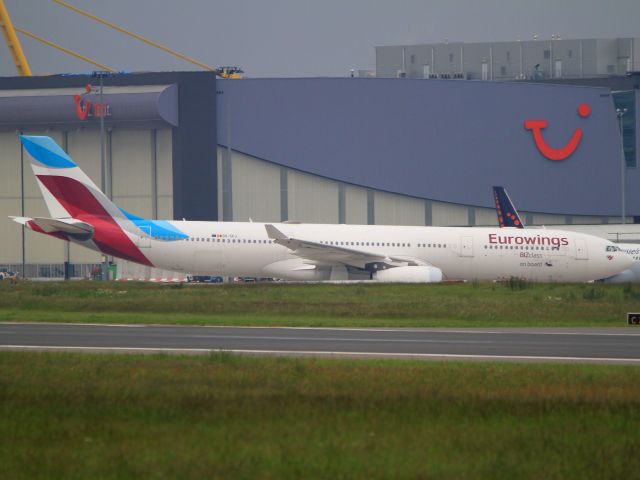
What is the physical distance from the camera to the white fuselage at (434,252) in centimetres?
4522

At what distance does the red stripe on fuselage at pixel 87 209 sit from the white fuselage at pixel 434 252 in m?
1.99

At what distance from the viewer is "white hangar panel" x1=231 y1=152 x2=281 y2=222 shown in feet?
247

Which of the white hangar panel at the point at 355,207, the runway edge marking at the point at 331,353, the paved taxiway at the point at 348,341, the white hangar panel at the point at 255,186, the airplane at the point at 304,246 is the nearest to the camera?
the runway edge marking at the point at 331,353

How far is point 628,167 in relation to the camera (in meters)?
77.5

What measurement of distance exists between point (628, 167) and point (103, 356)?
64044 millimetres

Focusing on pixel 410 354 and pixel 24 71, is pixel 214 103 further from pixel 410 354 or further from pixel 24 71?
pixel 410 354

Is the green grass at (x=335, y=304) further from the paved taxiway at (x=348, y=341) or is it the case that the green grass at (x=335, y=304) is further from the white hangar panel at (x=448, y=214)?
the white hangar panel at (x=448, y=214)

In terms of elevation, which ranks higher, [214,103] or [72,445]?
[214,103]

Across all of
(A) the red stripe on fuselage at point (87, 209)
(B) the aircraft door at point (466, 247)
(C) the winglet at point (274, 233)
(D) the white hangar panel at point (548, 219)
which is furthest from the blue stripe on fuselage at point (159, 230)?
(D) the white hangar panel at point (548, 219)

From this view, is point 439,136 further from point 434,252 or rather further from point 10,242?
point 10,242

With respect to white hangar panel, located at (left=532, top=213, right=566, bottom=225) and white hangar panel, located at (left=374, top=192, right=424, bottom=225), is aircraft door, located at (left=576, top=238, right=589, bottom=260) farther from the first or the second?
white hangar panel, located at (left=532, top=213, right=566, bottom=225)

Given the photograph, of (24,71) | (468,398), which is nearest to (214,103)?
(24,71)

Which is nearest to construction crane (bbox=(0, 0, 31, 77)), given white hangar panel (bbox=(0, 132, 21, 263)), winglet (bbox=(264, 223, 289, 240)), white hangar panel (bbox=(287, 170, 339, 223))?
white hangar panel (bbox=(0, 132, 21, 263))

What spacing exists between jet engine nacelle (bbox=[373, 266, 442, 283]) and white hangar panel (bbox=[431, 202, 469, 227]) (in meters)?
31.7
